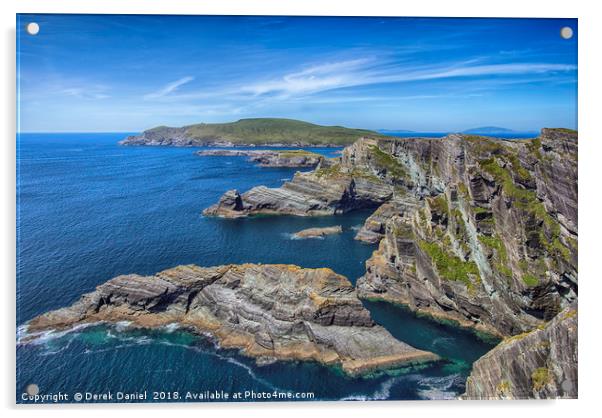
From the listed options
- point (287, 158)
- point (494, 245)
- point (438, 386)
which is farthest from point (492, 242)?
point (287, 158)

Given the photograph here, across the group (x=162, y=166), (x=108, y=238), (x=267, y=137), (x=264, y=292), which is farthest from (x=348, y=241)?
(x=162, y=166)

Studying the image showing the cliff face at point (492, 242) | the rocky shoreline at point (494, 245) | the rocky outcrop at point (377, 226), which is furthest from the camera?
the rocky outcrop at point (377, 226)

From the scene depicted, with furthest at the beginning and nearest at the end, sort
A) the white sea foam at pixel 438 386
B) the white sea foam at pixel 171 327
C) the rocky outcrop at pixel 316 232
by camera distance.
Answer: the rocky outcrop at pixel 316 232 → the white sea foam at pixel 171 327 → the white sea foam at pixel 438 386

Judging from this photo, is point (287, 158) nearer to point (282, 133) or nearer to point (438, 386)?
point (282, 133)

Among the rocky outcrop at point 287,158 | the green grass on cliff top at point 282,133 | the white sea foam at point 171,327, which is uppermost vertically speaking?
the green grass on cliff top at point 282,133

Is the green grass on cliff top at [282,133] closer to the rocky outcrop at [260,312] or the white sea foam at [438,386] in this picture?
the rocky outcrop at [260,312]

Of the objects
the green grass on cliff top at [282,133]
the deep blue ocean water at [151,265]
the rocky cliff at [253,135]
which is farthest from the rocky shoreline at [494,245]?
the green grass on cliff top at [282,133]

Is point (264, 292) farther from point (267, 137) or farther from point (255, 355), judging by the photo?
point (267, 137)
